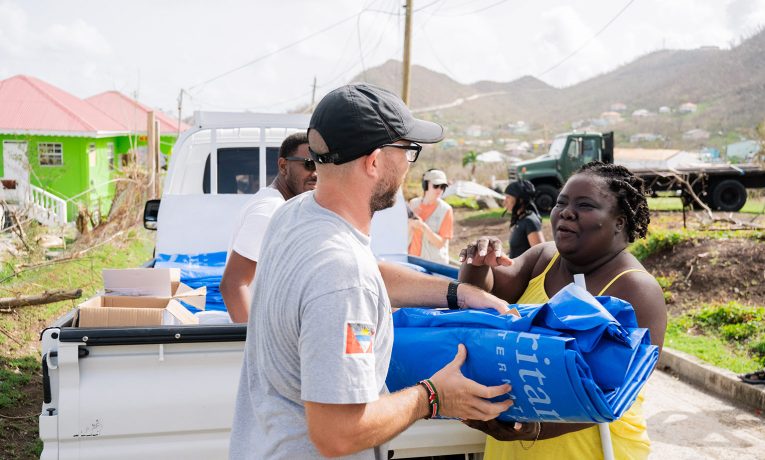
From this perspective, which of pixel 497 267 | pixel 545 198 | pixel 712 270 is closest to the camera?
pixel 497 267

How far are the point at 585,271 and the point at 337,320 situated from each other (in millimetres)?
1448

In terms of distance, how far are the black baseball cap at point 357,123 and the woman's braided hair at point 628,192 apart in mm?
1206

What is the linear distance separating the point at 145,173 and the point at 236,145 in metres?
9.33

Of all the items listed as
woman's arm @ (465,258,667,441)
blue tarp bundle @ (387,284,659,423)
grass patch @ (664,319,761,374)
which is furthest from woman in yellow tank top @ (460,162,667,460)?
grass patch @ (664,319,761,374)

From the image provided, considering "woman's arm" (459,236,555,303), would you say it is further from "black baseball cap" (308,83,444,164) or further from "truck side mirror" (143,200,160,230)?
"truck side mirror" (143,200,160,230)

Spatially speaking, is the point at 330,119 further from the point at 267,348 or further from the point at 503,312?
the point at 503,312

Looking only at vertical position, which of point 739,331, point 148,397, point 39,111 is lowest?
point 739,331

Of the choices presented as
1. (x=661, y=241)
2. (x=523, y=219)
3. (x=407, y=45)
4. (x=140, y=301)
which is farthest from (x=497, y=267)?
(x=407, y=45)

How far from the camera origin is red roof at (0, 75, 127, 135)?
27578 millimetres

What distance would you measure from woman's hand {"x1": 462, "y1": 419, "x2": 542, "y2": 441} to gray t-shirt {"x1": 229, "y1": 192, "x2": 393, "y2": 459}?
43 centimetres

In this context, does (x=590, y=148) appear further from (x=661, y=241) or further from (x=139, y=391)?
(x=139, y=391)

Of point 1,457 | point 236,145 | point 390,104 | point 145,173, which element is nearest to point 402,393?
point 390,104

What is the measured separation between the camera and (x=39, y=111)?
28641mm

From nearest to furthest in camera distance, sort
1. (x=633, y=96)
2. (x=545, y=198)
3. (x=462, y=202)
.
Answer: (x=545, y=198), (x=462, y=202), (x=633, y=96)
